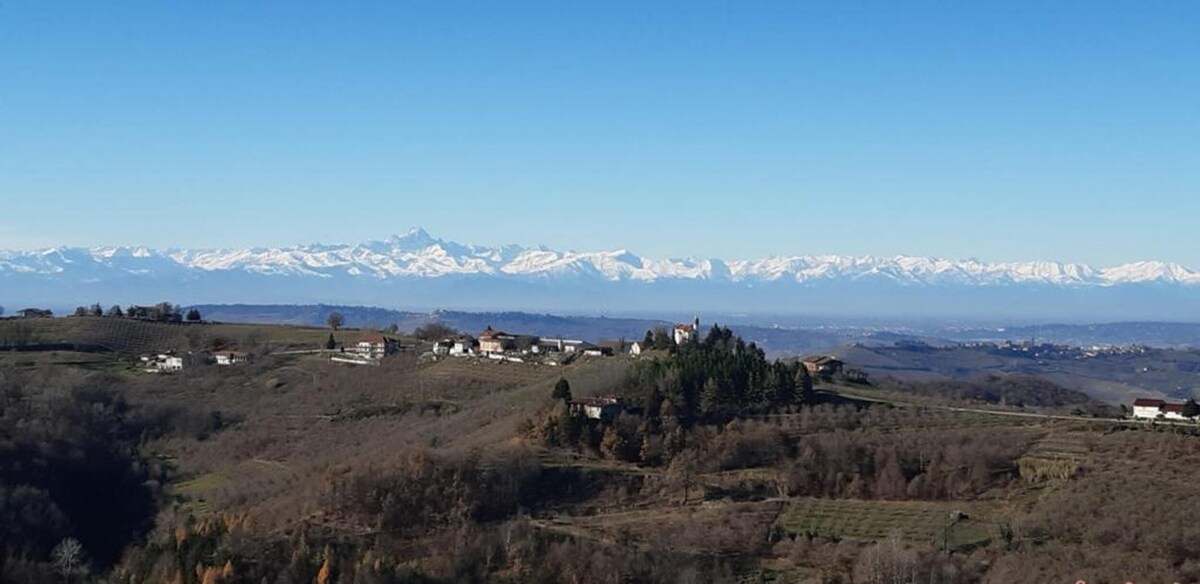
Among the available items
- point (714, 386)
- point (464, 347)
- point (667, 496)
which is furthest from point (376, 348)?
point (667, 496)

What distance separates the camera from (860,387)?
A: 58.9m

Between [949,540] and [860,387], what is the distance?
84.5 ft

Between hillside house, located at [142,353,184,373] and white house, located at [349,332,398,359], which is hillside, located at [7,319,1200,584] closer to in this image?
hillside house, located at [142,353,184,373]

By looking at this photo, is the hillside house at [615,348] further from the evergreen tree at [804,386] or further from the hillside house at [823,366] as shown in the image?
the evergreen tree at [804,386]

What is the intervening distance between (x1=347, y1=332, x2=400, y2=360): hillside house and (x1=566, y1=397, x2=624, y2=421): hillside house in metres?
Answer: 29.4

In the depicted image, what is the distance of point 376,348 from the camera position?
72.8 meters

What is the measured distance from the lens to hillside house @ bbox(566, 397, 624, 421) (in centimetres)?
4369

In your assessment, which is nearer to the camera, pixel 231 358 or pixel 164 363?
pixel 164 363

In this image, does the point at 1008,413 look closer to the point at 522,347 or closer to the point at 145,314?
the point at 522,347

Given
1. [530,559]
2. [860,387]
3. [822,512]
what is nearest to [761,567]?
[822,512]

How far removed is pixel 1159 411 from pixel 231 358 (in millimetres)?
54680

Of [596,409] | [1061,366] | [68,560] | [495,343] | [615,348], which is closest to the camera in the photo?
[68,560]

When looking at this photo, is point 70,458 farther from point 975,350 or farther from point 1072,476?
point 975,350

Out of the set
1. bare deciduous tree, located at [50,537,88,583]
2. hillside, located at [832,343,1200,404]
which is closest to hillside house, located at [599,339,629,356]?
bare deciduous tree, located at [50,537,88,583]
